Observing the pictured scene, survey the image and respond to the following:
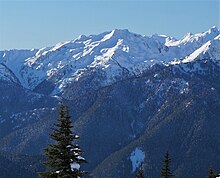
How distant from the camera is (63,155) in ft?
76.1

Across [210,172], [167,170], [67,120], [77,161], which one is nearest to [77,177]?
[77,161]

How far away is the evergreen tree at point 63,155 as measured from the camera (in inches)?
910

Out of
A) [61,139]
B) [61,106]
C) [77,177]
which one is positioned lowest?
[77,177]

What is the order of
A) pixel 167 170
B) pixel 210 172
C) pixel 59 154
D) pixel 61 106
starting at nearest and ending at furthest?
pixel 59 154 → pixel 61 106 → pixel 167 170 → pixel 210 172

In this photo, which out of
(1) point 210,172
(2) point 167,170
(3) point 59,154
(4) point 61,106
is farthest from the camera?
(1) point 210,172

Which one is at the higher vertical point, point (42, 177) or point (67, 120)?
point (67, 120)

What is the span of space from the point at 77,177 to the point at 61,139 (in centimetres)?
179

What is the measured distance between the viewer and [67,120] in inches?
936

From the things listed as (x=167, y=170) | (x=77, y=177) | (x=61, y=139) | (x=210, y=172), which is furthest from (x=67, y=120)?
(x=210, y=172)

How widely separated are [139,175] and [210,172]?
7.03 metres

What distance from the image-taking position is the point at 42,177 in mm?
23578

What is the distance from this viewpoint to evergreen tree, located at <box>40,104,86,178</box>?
23125mm

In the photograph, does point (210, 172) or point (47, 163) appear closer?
point (47, 163)

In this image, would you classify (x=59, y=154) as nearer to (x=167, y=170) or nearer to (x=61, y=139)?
(x=61, y=139)
